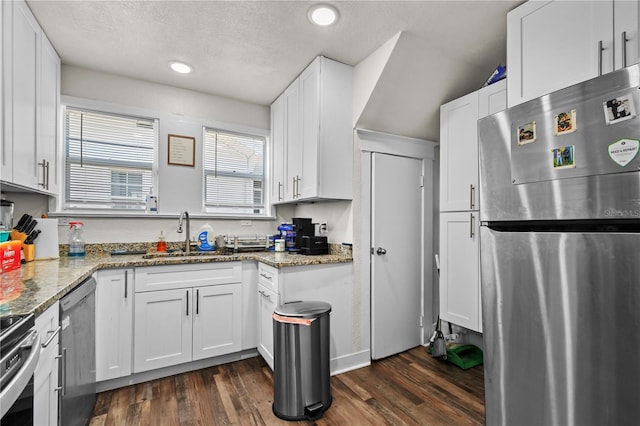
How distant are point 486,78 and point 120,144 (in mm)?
3447

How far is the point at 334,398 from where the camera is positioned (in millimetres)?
2078

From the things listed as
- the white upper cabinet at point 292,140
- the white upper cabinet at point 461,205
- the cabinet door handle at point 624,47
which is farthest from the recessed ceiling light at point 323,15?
the cabinet door handle at point 624,47

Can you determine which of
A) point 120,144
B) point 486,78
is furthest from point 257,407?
point 486,78

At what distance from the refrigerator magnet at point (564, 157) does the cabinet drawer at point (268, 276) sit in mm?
1812

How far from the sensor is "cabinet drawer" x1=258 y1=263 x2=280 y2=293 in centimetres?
231

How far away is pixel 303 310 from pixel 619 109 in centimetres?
178

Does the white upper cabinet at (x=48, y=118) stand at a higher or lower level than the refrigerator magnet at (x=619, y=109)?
higher

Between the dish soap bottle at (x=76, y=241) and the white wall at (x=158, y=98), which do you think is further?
the white wall at (x=158, y=98)

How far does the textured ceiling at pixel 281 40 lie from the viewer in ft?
6.26

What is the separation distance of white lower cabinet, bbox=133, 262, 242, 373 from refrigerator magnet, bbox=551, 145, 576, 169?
2317mm

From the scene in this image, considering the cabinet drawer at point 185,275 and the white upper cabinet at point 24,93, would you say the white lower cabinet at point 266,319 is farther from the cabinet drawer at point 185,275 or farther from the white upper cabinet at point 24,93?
the white upper cabinet at point 24,93

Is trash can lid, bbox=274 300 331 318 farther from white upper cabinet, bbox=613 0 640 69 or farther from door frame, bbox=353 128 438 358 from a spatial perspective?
white upper cabinet, bbox=613 0 640 69

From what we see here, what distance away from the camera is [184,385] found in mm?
2256

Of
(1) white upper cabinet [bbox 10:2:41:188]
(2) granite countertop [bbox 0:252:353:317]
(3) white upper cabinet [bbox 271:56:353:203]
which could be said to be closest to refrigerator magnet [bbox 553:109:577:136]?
(3) white upper cabinet [bbox 271:56:353:203]
